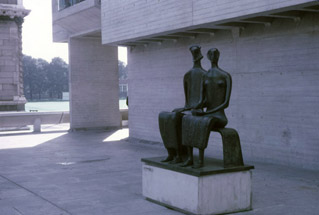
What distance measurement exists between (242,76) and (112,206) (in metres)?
7.39

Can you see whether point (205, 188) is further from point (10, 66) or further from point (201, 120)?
point (10, 66)

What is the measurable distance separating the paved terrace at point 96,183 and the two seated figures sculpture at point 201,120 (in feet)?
3.64

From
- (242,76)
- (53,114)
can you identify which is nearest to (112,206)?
(242,76)

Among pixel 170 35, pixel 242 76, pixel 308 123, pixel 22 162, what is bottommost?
pixel 22 162

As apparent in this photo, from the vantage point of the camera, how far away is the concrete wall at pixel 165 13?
11948 mm

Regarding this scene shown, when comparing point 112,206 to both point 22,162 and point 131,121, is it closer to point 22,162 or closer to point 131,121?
point 22,162

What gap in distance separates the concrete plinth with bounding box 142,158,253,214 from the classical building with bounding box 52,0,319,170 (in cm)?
474

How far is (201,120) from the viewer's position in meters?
8.12

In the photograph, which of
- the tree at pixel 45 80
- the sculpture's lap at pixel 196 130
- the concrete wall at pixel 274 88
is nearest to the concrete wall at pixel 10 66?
the concrete wall at pixel 274 88

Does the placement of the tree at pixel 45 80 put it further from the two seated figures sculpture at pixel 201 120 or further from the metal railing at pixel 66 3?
the two seated figures sculpture at pixel 201 120

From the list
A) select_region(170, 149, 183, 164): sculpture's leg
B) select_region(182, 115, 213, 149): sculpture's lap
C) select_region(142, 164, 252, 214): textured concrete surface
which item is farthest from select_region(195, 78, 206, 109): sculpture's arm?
select_region(142, 164, 252, 214): textured concrete surface

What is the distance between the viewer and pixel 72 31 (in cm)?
2553

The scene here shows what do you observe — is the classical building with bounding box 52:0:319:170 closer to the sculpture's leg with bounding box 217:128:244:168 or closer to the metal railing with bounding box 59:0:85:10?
the sculpture's leg with bounding box 217:128:244:168

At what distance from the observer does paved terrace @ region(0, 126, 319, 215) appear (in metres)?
8.57
